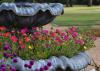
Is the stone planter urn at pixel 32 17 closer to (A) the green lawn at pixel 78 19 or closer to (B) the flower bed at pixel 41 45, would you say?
(B) the flower bed at pixel 41 45

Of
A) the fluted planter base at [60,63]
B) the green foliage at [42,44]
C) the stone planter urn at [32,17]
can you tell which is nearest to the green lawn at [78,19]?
the stone planter urn at [32,17]

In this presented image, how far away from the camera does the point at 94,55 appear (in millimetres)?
10938

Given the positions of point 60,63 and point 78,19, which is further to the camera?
point 78,19

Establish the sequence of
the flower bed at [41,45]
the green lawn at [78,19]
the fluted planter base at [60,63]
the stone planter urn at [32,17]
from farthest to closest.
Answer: the green lawn at [78,19]
the stone planter urn at [32,17]
the flower bed at [41,45]
the fluted planter base at [60,63]

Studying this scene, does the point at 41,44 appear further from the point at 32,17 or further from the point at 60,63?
the point at 32,17

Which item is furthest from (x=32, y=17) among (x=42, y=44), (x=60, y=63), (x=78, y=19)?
(x=78, y=19)

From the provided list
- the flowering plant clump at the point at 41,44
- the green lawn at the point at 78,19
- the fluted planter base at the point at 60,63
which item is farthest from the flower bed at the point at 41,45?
the green lawn at the point at 78,19

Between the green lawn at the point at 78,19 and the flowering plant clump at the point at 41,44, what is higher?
the flowering plant clump at the point at 41,44

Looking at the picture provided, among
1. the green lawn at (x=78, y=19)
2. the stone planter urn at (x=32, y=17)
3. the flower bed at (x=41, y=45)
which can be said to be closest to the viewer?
the flower bed at (x=41, y=45)

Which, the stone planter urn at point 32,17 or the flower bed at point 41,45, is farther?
the stone planter urn at point 32,17

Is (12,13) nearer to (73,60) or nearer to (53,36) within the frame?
(53,36)

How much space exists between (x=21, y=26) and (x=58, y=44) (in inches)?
62.3

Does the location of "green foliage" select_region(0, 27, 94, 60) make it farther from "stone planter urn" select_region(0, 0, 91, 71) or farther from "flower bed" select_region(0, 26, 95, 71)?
"stone planter urn" select_region(0, 0, 91, 71)

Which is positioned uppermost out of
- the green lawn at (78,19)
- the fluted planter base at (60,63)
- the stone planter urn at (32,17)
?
the stone planter urn at (32,17)
